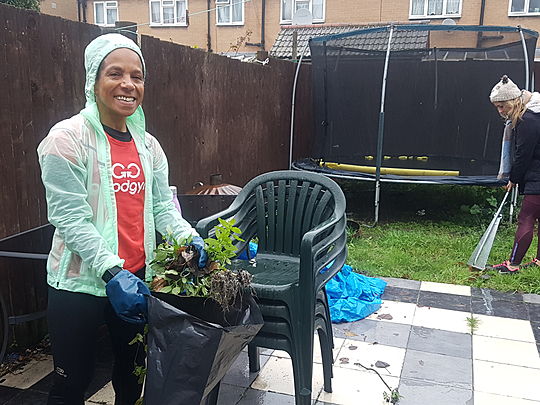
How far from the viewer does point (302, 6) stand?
1520cm

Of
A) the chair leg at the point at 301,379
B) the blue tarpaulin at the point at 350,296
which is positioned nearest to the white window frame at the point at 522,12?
the blue tarpaulin at the point at 350,296

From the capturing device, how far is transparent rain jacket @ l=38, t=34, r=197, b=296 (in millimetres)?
1620

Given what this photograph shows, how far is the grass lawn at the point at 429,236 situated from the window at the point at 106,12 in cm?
1240

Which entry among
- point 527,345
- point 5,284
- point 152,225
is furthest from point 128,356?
point 527,345

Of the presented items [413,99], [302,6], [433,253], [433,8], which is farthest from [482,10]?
Result: [433,253]

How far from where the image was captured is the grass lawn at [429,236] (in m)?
4.51

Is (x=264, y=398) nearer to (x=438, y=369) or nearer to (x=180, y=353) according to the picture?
(x=438, y=369)

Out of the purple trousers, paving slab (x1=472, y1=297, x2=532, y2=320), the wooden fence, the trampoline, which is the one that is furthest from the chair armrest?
the trampoline

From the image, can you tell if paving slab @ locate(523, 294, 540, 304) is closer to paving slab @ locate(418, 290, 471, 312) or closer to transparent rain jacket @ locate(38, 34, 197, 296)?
paving slab @ locate(418, 290, 471, 312)

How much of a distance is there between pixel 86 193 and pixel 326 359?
1.56 metres

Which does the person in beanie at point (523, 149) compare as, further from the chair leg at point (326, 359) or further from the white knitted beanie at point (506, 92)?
the chair leg at point (326, 359)

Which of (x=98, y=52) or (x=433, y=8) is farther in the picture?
(x=433, y=8)

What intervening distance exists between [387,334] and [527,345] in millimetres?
868

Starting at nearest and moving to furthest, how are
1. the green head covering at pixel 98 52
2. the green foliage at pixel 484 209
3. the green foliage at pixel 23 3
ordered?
1. the green head covering at pixel 98 52
2. the green foliage at pixel 484 209
3. the green foliage at pixel 23 3
